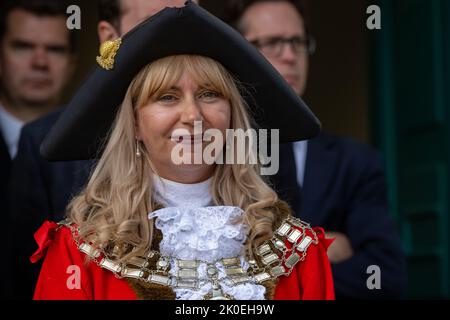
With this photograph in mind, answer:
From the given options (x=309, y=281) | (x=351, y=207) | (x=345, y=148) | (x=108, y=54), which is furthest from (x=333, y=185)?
(x=108, y=54)

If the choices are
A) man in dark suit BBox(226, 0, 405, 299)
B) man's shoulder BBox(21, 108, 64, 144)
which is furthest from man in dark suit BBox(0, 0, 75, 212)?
man in dark suit BBox(226, 0, 405, 299)

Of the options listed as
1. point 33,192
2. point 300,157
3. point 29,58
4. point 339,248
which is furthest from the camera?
point 29,58

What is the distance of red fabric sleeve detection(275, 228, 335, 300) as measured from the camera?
2.26m

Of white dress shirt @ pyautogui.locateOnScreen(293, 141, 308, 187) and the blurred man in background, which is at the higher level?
the blurred man in background

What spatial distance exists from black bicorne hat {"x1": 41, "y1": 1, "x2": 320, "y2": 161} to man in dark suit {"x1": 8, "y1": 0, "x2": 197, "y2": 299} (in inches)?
18.6

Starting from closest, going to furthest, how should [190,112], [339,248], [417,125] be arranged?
[190,112]
[339,248]
[417,125]

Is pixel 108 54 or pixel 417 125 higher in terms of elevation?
pixel 108 54

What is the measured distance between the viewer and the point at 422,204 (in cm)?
435

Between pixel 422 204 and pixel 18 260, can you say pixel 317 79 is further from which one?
pixel 18 260

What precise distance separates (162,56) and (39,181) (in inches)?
37.8

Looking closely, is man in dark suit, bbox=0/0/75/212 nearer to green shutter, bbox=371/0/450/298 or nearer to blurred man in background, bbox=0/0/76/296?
blurred man in background, bbox=0/0/76/296

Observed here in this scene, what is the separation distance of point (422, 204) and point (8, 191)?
6.92 ft

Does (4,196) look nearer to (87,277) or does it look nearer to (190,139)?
(87,277)

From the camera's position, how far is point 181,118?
218 cm
